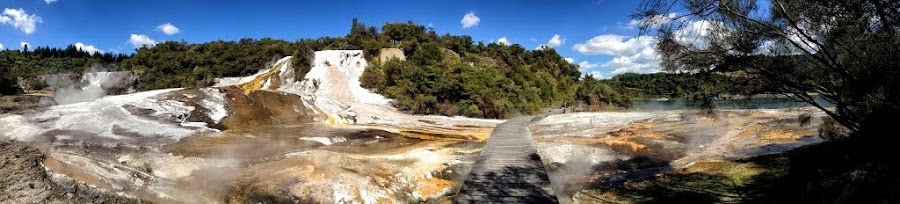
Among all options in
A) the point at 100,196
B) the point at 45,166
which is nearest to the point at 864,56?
the point at 100,196

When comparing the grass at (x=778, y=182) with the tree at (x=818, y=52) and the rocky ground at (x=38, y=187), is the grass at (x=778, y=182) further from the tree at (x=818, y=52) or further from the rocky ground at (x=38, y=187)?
the rocky ground at (x=38, y=187)

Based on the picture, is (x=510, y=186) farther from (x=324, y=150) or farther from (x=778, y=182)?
(x=778, y=182)

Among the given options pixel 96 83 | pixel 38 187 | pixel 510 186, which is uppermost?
pixel 96 83

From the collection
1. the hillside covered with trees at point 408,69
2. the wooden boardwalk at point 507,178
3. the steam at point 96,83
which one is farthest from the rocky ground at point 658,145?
the steam at point 96,83

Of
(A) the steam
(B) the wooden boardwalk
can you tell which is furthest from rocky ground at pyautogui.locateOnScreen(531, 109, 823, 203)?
(A) the steam

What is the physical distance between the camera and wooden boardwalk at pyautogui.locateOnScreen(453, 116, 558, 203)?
1052 cm

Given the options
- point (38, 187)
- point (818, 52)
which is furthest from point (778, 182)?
point (38, 187)

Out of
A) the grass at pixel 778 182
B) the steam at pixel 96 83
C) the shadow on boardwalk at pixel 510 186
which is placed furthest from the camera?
the steam at pixel 96 83

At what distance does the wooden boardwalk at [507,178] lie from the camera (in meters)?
10.5

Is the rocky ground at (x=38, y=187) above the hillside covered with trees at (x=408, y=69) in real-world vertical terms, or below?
below

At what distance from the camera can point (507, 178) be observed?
482 inches

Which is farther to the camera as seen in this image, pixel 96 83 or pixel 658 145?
pixel 96 83

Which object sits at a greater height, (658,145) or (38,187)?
(38,187)

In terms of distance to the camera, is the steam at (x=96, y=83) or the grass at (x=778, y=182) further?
the steam at (x=96, y=83)
